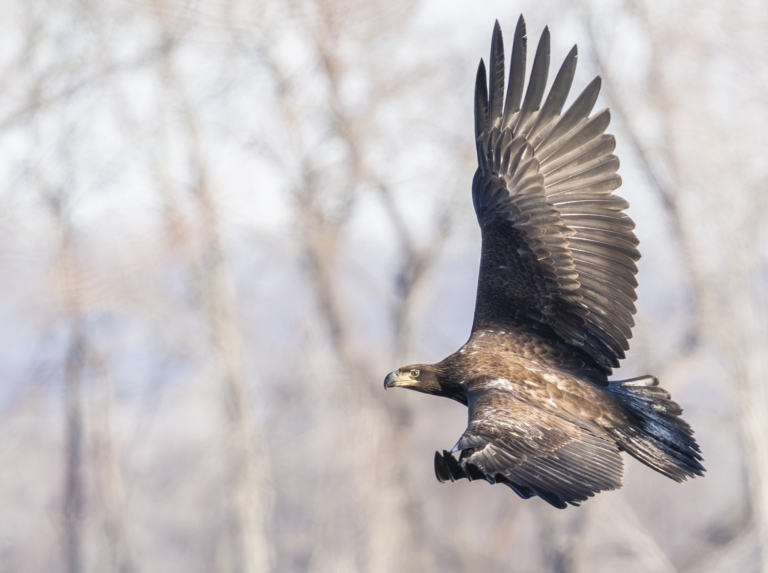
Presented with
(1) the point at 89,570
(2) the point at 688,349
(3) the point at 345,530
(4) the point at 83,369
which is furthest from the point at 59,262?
(2) the point at 688,349

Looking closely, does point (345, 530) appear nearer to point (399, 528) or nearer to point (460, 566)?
point (399, 528)

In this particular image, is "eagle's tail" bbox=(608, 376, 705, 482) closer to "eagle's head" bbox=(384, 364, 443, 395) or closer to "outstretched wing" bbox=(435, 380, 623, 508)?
"outstretched wing" bbox=(435, 380, 623, 508)

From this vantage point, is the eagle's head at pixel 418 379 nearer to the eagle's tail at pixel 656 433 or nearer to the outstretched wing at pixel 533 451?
the outstretched wing at pixel 533 451

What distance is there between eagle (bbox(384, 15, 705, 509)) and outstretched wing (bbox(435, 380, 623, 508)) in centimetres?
3

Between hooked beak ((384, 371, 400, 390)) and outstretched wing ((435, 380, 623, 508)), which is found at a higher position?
hooked beak ((384, 371, 400, 390))

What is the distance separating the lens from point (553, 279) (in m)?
4.53

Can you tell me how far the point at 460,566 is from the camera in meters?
17.5

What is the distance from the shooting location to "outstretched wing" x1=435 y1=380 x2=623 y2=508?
10.4 feet

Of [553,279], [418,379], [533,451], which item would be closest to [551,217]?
[553,279]

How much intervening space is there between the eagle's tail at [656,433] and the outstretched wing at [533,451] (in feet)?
0.61

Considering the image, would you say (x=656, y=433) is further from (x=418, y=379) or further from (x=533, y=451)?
(x=418, y=379)

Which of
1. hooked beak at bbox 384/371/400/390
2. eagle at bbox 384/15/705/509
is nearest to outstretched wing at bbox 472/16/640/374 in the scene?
eagle at bbox 384/15/705/509

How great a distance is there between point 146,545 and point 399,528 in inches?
364

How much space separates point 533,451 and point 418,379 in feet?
4.16
